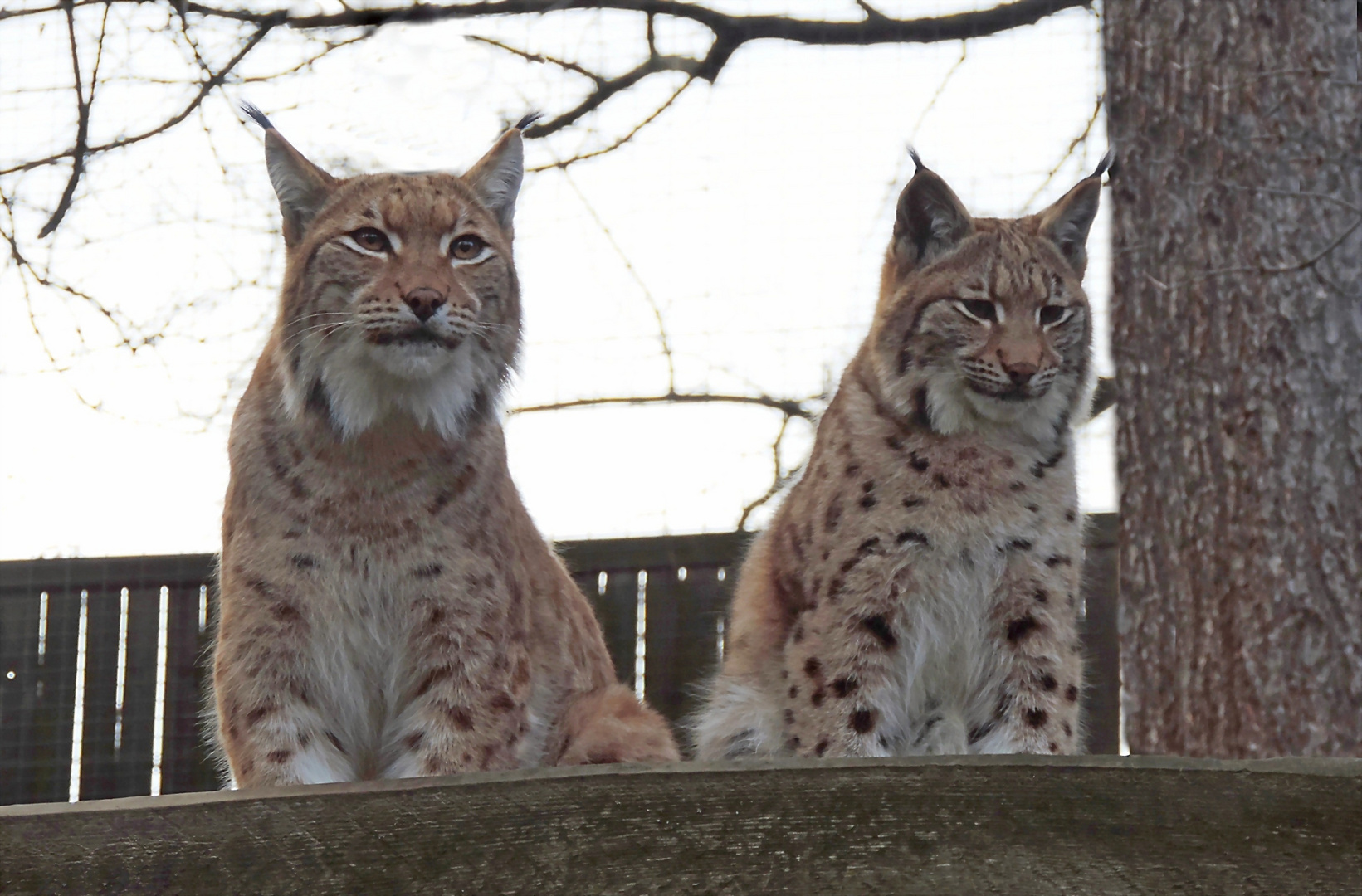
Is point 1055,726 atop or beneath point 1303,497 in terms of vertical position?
beneath

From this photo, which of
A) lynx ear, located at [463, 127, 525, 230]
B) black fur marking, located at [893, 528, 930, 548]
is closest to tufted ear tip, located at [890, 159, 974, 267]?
black fur marking, located at [893, 528, 930, 548]

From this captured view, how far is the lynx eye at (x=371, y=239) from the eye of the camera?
3150 millimetres

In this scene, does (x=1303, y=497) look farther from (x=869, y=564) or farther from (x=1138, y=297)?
(x=869, y=564)

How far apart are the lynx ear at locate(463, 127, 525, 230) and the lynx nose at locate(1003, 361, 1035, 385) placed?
1.13 m

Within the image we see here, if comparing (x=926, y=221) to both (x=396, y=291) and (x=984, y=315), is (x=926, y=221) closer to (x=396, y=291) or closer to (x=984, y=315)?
(x=984, y=315)

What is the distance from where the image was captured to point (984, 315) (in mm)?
3561

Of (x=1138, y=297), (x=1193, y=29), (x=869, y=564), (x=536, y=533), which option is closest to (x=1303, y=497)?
(x=1138, y=297)

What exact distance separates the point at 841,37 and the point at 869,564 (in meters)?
3.59

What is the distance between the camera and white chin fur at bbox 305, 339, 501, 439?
119 inches

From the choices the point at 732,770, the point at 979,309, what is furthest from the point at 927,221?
the point at 732,770

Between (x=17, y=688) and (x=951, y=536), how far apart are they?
3.77 meters

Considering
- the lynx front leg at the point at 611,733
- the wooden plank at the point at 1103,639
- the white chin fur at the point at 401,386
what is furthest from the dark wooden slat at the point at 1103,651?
the white chin fur at the point at 401,386

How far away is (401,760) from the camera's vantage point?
3170 mm

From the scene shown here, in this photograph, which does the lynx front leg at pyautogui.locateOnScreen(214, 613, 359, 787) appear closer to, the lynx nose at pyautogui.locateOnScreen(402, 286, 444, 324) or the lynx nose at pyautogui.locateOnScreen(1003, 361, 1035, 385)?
the lynx nose at pyautogui.locateOnScreen(402, 286, 444, 324)
